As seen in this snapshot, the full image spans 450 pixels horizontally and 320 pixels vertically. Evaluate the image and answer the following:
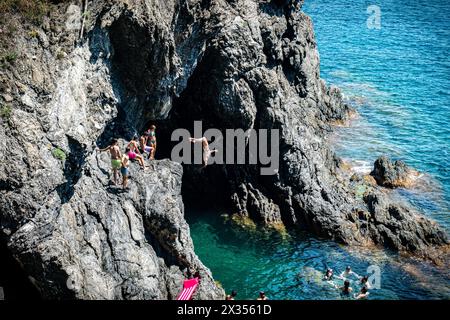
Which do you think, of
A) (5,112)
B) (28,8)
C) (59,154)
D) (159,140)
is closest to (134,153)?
(59,154)

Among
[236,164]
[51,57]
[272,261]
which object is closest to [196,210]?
[236,164]

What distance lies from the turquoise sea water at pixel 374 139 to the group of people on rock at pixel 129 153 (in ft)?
30.7

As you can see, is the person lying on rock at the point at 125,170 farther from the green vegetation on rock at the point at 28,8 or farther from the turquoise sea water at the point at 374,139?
the turquoise sea water at the point at 374,139

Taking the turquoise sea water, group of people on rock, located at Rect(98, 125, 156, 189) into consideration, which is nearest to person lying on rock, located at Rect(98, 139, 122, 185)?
group of people on rock, located at Rect(98, 125, 156, 189)

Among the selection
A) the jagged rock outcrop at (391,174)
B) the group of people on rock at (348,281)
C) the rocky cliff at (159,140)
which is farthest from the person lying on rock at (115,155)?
the jagged rock outcrop at (391,174)

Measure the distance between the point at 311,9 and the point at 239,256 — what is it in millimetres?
75871

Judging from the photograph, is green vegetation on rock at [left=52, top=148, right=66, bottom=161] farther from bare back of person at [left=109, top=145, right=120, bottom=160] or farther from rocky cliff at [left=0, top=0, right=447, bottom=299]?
bare back of person at [left=109, top=145, right=120, bottom=160]

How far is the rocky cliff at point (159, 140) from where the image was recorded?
21.7 meters

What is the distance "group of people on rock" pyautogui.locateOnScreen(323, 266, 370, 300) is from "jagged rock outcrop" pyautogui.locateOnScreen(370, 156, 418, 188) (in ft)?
46.6

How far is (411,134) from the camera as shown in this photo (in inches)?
2313

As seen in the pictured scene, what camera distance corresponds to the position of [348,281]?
112ft

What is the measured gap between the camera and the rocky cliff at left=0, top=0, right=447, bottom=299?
21.7 meters

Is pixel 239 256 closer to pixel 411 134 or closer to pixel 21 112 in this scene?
pixel 21 112
